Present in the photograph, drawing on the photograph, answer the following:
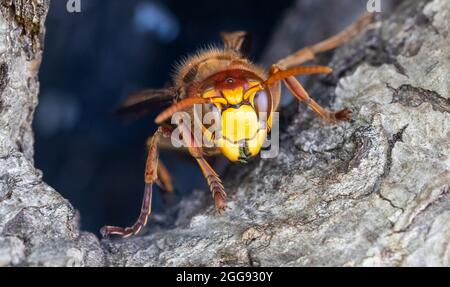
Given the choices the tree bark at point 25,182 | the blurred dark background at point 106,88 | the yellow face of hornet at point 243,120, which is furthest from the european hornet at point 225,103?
the blurred dark background at point 106,88

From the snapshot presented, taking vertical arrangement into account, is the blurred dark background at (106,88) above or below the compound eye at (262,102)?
above

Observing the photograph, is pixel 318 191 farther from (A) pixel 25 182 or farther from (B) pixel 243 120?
(A) pixel 25 182

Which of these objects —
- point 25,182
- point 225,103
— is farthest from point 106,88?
point 25,182

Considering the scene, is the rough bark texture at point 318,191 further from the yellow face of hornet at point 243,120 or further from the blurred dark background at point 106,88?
the blurred dark background at point 106,88

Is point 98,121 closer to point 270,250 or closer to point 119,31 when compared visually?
point 119,31

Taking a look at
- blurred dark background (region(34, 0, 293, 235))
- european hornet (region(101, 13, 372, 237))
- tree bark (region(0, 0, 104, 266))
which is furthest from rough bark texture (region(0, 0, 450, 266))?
blurred dark background (region(34, 0, 293, 235))
